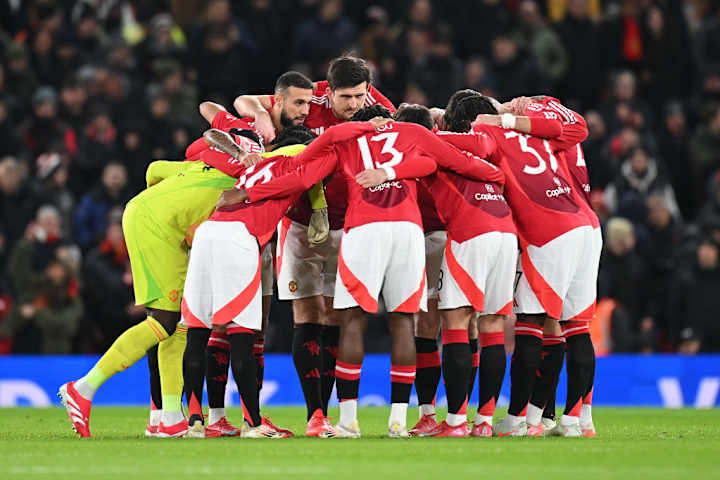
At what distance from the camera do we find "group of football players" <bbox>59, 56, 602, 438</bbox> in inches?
374

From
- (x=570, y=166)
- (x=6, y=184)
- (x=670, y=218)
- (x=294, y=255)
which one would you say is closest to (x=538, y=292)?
(x=570, y=166)

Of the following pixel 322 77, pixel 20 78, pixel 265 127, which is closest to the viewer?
pixel 265 127

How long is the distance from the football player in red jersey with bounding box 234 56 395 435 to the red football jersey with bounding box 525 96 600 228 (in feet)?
4.61

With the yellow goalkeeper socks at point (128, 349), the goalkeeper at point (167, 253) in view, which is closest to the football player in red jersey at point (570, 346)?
the goalkeeper at point (167, 253)

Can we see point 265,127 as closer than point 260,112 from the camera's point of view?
Yes

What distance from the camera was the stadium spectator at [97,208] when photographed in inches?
670

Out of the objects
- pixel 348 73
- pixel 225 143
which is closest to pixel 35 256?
pixel 225 143

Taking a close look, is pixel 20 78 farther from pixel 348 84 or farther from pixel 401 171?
pixel 401 171

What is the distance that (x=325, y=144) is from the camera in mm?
9641

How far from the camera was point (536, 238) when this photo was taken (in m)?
10.1

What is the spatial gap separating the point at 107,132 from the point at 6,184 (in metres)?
1.55

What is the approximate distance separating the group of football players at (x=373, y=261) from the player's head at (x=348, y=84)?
0.6 inches

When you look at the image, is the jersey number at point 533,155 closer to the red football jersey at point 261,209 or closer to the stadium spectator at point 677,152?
the red football jersey at point 261,209

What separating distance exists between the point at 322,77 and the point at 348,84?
8517 mm
